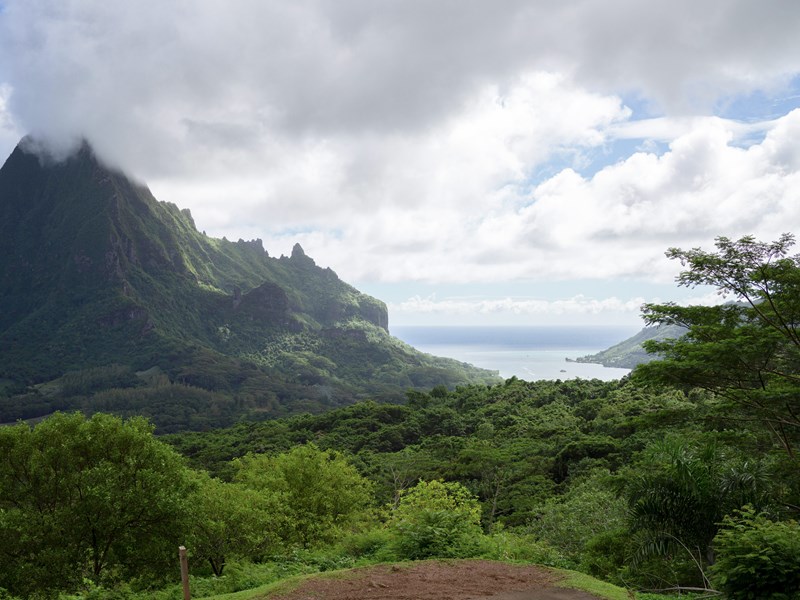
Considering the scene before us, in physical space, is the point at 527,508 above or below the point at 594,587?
below

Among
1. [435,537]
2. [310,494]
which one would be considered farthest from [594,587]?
[310,494]

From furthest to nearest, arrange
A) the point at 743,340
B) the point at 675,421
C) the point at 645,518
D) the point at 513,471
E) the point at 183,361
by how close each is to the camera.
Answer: the point at 183,361 → the point at 513,471 → the point at 675,421 → the point at 743,340 → the point at 645,518

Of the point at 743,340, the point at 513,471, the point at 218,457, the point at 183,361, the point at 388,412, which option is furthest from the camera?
the point at 183,361

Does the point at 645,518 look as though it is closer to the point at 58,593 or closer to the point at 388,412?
the point at 58,593

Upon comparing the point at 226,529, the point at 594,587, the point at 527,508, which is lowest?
the point at 527,508

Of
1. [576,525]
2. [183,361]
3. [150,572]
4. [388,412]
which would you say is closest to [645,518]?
[576,525]

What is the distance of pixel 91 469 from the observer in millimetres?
14922

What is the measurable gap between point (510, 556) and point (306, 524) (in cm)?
1167

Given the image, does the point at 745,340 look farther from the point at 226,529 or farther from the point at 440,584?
the point at 226,529

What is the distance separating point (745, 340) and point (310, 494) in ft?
64.2

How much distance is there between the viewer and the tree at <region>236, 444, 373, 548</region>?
2291cm

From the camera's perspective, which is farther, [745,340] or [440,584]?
[745,340]

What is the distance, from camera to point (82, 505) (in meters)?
14.3

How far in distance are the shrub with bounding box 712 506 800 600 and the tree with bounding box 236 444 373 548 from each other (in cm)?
1704
